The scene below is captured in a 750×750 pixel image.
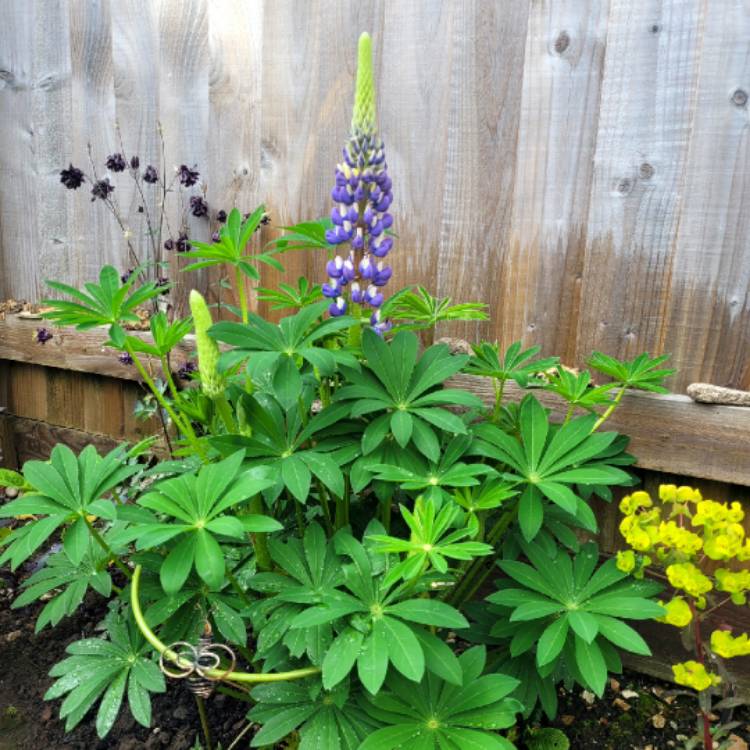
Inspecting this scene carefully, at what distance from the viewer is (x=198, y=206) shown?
8.11 feet

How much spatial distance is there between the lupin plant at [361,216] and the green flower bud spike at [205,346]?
285 mm

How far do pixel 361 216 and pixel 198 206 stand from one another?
117 centimetres

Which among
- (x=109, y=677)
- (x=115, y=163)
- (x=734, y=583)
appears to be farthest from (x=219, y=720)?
(x=115, y=163)

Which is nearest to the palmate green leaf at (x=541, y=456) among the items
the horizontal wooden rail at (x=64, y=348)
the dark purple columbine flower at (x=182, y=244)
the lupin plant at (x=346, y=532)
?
the lupin plant at (x=346, y=532)

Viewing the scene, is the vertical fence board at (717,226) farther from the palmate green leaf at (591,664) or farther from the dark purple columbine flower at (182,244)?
the dark purple columbine flower at (182,244)

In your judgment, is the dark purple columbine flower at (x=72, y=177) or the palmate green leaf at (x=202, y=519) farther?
the dark purple columbine flower at (x=72, y=177)

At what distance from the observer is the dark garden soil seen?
1.79 m

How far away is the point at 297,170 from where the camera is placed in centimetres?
234

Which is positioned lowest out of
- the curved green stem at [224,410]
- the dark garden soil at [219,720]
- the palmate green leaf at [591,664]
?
the dark garden soil at [219,720]

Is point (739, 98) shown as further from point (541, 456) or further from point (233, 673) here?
point (233, 673)

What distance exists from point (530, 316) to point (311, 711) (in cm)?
126

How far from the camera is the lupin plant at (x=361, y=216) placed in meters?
1.45

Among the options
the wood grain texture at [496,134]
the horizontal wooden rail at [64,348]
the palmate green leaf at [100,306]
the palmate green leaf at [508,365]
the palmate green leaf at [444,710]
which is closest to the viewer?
the palmate green leaf at [444,710]

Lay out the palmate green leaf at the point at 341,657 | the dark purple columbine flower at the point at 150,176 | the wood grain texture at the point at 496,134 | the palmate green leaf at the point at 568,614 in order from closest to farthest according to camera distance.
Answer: the palmate green leaf at the point at 341,657
the palmate green leaf at the point at 568,614
the wood grain texture at the point at 496,134
the dark purple columbine flower at the point at 150,176
